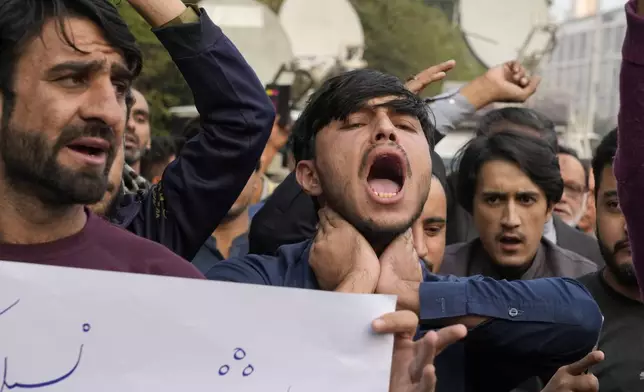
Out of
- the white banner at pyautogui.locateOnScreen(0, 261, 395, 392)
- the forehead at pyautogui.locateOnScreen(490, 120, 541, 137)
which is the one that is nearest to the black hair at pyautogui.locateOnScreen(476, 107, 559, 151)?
the forehead at pyautogui.locateOnScreen(490, 120, 541, 137)

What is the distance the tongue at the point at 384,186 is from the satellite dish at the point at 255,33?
12419 millimetres

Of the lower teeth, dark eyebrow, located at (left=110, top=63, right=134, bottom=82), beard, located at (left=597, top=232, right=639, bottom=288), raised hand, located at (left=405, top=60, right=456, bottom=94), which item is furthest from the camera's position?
raised hand, located at (left=405, top=60, right=456, bottom=94)

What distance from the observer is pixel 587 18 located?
5681 centimetres

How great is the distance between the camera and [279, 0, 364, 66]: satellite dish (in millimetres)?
21875

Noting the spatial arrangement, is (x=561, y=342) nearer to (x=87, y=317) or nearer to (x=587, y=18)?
(x=87, y=317)

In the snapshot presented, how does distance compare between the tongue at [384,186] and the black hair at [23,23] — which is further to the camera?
the tongue at [384,186]

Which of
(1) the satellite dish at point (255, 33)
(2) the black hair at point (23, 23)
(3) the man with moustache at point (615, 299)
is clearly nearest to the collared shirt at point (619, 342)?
(3) the man with moustache at point (615, 299)

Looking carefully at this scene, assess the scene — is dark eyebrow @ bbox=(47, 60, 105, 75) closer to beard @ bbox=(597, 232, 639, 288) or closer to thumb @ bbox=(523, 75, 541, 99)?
beard @ bbox=(597, 232, 639, 288)

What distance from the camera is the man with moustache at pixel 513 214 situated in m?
4.53

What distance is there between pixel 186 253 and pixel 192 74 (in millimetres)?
449

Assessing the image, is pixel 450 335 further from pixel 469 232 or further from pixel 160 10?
pixel 469 232

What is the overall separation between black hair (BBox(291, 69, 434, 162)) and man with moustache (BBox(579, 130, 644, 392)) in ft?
3.05

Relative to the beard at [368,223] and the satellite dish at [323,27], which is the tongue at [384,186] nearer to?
the beard at [368,223]

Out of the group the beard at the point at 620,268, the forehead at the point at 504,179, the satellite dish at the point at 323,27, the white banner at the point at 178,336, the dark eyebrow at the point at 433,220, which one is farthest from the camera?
the satellite dish at the point at 323,27
